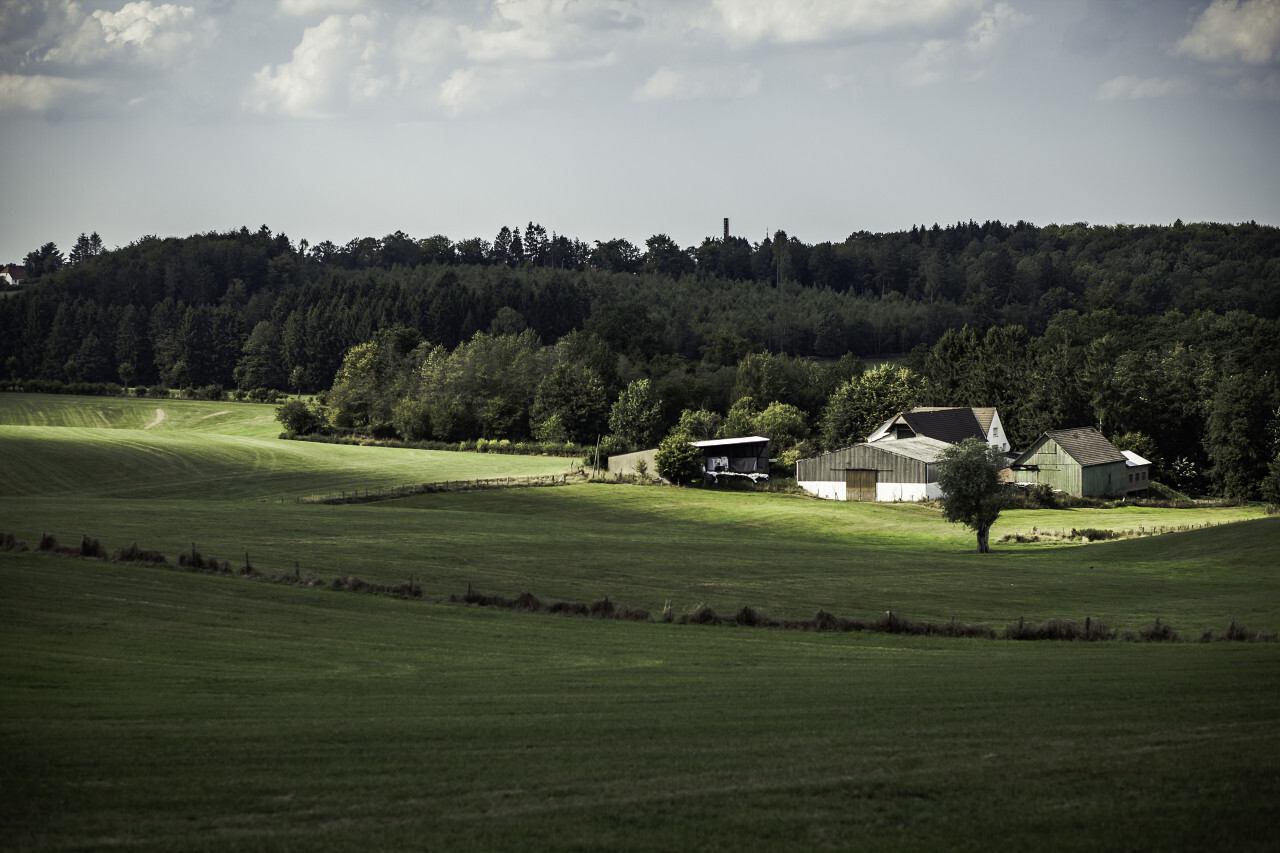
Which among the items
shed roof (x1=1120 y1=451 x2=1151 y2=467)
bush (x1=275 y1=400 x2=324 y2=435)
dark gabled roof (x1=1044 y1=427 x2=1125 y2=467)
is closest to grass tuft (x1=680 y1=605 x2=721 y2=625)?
dark gabled roof (x1=1044 y1=427 x2=1125 y2=467)

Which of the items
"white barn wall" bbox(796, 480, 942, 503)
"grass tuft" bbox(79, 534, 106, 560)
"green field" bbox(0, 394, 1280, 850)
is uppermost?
"grass tuft" bbox(79, 534, 106, 560)

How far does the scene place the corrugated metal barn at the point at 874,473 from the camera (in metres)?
77.3

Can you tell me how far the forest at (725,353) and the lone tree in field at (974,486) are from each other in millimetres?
37133

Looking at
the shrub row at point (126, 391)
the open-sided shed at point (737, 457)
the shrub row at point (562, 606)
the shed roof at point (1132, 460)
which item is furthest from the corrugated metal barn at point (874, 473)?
the shrub row at point (126, 391)

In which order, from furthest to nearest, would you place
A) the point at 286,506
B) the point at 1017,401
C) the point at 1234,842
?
the point at 1017,401
the point at 286,506
the point at 1234,842

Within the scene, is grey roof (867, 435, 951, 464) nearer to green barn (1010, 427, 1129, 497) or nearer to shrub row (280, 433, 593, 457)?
green barn (1010, 427, 1129, 497)

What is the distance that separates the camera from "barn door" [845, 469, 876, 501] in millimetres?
79375

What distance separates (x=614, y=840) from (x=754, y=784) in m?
2.45

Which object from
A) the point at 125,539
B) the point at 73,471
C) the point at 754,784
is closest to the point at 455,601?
the point at 125,539

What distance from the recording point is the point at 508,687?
19.2m

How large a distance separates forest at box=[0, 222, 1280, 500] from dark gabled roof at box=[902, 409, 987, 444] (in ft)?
18.4

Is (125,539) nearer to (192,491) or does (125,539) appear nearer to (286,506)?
(286,506)

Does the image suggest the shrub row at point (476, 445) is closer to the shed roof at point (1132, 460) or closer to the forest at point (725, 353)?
the forest at point (725, 353)

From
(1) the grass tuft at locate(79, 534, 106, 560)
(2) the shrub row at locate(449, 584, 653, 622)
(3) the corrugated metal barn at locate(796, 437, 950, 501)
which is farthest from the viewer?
(3) the corrugated metal barn at locate(796, 437, 950, 501)
